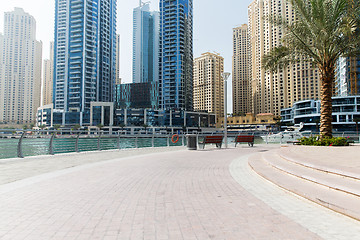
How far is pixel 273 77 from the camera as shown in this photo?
15812 centimetres

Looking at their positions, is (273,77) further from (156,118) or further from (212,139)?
(212,139)

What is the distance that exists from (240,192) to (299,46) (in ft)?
45.4

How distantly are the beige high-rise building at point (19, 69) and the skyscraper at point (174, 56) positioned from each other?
8996cm

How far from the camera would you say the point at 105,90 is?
14350 centimetres

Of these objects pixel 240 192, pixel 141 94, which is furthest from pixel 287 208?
pixel 141 94

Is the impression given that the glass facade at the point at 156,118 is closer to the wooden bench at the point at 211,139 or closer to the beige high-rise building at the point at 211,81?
the beige high-rise building at the point at 211,81

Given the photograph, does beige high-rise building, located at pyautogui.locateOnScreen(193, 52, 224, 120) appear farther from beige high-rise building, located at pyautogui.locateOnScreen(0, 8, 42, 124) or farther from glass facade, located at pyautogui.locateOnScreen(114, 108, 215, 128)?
beige high-rise building, located at pyautogui.locateOnScreen(0, 8, 42, 124)

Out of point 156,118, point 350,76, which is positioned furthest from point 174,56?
point 350,76

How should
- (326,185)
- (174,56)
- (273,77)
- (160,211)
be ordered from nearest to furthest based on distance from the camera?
(160,211) → (326,185) → (174,56) → (273,77)

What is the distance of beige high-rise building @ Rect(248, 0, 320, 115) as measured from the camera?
141375 millimetres

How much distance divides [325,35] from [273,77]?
15369 centimetres

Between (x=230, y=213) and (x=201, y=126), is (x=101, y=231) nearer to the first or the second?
(x=230, y=213)

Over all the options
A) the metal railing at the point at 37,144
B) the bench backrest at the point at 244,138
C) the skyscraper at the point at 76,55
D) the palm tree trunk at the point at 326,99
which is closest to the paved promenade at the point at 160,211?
the metal railing at the point at 37,144

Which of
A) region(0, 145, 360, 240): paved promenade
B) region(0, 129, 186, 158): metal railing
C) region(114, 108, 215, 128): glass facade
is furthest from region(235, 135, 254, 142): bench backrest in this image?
region(114, 108, 215, 128): glass facade
